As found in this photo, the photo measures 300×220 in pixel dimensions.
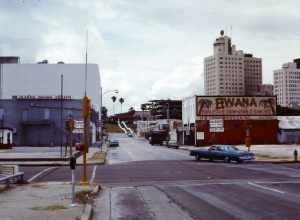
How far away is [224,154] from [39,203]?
1266 inches

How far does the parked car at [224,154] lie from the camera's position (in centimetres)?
4578

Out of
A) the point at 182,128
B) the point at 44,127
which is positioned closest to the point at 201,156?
the point at 44,127

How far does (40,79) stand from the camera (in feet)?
394

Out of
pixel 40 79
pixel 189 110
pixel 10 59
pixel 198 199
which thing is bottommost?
pixel 198 199

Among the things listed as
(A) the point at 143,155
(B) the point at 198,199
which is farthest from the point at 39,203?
(A) the point at 143,155

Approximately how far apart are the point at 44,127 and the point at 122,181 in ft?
224

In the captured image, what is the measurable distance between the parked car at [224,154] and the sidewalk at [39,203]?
1014 inches

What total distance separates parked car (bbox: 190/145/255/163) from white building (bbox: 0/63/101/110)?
234 ft

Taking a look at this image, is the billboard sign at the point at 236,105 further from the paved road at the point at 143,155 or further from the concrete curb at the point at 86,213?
the concrete curb at the point at 86,213

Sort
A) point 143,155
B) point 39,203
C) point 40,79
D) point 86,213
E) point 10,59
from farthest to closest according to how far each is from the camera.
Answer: point 10,59
point 40,79
point 143,155
point 39,203
point 86,213

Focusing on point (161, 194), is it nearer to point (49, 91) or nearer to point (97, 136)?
point (49, 91)

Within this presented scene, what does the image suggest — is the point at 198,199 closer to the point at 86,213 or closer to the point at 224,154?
the point at 86,213

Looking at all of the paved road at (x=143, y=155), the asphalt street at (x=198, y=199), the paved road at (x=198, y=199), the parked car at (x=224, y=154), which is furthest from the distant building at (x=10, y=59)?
the asphalt street at (x=198, y=199)

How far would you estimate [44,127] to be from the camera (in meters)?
93.1
